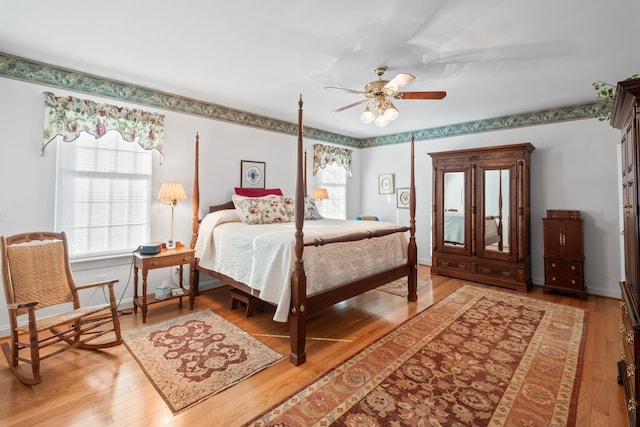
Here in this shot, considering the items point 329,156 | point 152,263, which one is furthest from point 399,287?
point 152,263

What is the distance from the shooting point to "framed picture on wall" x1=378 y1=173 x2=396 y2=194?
607 centimetres

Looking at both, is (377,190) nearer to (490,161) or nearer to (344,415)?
(490,161)

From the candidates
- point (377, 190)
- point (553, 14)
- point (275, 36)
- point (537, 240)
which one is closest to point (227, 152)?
point (275, 36)

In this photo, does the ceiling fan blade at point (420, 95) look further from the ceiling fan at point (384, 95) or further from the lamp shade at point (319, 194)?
the lamp shade at point (319, 194)

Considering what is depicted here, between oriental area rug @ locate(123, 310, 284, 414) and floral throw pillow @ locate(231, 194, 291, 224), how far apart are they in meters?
1.25

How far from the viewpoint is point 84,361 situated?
231cm

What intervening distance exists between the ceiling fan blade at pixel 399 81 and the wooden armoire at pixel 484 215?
2.49 metres

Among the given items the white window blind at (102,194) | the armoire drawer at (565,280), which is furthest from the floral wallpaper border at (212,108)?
the armoire drawer at (565,280)

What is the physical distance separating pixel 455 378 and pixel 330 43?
2.82 metres

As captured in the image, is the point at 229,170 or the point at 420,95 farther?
the point at 229,170

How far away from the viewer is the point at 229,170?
170 inches

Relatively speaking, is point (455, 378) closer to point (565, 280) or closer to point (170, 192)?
point (565, 280)

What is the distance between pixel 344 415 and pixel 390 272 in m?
1.79

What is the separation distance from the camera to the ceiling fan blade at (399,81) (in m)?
→ 2.37
